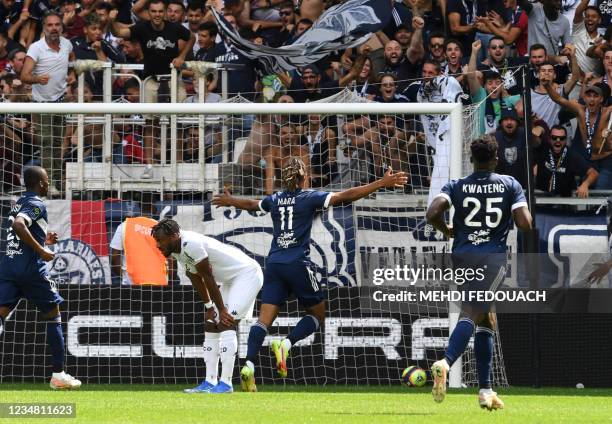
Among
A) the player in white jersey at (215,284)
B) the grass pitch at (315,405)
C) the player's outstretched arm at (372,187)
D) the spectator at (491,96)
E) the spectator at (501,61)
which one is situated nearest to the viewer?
the grass pitch at (315,405)

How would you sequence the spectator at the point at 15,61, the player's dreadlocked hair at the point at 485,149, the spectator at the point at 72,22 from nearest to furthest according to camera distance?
the player's dreadlocked hair at the point at 485,149
the spectator at the point at 15,61
the spectator at the point at 72,22

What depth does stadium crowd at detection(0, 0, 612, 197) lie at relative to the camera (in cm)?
1564

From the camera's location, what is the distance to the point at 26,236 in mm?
11695

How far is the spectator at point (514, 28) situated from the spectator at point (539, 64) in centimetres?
38

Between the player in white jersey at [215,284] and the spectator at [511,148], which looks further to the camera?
the spectator at [511,148]

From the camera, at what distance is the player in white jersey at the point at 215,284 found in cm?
1107

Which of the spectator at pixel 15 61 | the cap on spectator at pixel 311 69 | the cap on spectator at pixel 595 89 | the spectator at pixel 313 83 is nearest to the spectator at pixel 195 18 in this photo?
the spectator at pixel 313 83

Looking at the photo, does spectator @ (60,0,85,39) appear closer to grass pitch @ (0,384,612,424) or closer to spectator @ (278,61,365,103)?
spectator @ (278,61,365,103)

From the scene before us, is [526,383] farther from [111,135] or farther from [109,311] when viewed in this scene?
[111,135]

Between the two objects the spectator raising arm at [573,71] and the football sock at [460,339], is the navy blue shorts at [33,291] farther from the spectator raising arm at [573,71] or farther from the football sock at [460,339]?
the spectator raising arm at [573,71]

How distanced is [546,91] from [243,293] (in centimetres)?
734

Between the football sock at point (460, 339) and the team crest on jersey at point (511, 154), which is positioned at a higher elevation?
the team crest on jersey at point (511, 154)

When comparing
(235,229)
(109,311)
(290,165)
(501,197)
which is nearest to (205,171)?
(235,229)

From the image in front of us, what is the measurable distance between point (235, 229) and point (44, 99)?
4.38 metres
